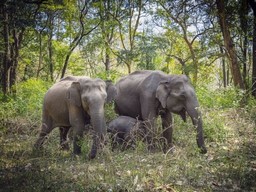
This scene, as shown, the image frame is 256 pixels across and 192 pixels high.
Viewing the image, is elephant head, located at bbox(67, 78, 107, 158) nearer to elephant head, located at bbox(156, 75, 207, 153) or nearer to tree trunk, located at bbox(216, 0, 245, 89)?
elephant head, located at bbox(156, 75, 207, 153)

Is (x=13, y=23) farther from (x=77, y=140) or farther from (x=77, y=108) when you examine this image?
(x=77, y=140)

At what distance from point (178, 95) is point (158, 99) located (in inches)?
26.2

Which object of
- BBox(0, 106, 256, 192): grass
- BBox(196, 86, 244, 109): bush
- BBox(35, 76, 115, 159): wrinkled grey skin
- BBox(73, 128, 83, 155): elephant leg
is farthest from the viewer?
BBox(196, 86, 244, 109): bush

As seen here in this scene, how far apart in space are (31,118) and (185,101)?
628cm

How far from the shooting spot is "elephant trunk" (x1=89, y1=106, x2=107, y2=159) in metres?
7.84

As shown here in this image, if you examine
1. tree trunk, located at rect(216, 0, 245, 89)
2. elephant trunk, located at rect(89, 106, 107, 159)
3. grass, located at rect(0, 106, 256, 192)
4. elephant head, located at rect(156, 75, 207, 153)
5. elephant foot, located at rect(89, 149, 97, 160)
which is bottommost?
grass, located at rect(0, 106, 256, 192)

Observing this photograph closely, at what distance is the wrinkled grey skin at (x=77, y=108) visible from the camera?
812cm

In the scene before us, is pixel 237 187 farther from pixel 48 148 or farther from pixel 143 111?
pixel 48 148

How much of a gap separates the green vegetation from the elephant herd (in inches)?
17.4

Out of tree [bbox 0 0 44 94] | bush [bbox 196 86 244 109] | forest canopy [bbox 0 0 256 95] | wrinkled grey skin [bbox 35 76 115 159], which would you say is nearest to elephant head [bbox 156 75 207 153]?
wrinkled grey skin [bbox 35 76 115 159]

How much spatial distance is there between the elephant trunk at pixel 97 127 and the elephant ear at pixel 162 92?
185 cm

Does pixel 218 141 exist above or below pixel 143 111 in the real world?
below

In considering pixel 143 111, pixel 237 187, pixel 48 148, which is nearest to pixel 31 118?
pixel 48 148

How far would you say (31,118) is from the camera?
12.9 m
